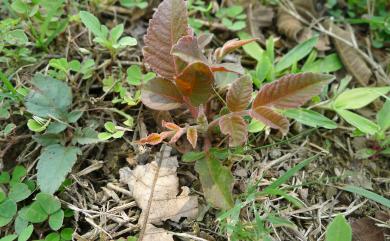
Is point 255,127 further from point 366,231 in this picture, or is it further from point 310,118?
point 366,231

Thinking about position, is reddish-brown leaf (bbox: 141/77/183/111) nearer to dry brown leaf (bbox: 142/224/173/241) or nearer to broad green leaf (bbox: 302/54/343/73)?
dry brown leaf (bbox: 142/224/173/241)

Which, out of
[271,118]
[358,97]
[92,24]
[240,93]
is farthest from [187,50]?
[358,97]

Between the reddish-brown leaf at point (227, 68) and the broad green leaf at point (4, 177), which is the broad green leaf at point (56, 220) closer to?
the broad green leaf at point (4, 177)

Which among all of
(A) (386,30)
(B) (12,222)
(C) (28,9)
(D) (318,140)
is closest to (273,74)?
(D) (318,140)

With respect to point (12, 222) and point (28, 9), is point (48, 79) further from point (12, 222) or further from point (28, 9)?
point (12, 222)

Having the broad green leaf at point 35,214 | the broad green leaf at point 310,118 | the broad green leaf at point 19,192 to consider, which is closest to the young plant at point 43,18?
the broad green leaf at point 19,192
